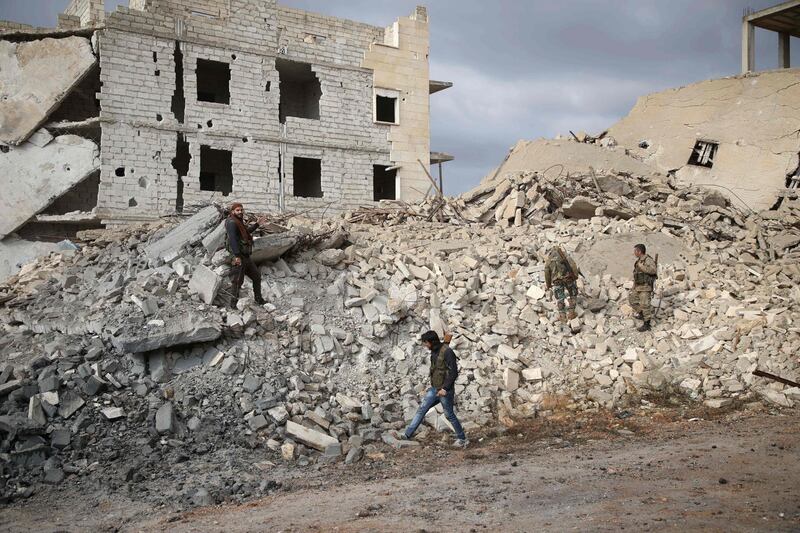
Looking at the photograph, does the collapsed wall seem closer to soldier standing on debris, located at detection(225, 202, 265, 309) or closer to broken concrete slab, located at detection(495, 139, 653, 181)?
broken concrete slab, located at detection(495, 139, 653, 181)

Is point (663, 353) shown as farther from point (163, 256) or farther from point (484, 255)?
point (163, 256)

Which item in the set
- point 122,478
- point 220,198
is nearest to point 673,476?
point 122,478

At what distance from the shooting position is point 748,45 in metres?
20.1

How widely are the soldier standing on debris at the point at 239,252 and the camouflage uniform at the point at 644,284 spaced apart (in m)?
6.13

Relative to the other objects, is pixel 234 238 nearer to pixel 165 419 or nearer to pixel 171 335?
pixel 171 335

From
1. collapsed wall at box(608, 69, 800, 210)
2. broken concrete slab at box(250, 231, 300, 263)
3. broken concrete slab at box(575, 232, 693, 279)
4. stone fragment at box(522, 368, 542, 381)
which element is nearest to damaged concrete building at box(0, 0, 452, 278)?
collapsed wall at box(608, 69, 800, 210)

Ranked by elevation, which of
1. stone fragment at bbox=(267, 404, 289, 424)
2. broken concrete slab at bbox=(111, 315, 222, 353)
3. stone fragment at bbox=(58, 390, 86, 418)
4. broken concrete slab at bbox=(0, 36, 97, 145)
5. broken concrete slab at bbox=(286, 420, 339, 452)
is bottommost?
broken concrete slab at bbox=(286, 420, 339, 452)

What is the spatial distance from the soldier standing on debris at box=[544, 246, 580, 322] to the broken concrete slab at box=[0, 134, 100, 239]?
A: 13.1 meters

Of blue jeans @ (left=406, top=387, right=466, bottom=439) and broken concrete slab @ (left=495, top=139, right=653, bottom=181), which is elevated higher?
broken concrete slab @ (left=495, top=139, right=653, bottom=181)

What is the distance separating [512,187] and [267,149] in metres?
8.09

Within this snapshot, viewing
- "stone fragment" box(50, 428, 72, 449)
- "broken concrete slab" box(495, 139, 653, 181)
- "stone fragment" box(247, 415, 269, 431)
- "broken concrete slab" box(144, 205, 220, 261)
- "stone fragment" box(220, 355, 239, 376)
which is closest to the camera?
"stone fragment" box(50, 428, 72, 449)

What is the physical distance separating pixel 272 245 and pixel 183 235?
64.6 inches

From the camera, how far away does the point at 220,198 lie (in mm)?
19594

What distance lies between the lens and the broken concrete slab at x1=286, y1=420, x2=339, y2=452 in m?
8.12
